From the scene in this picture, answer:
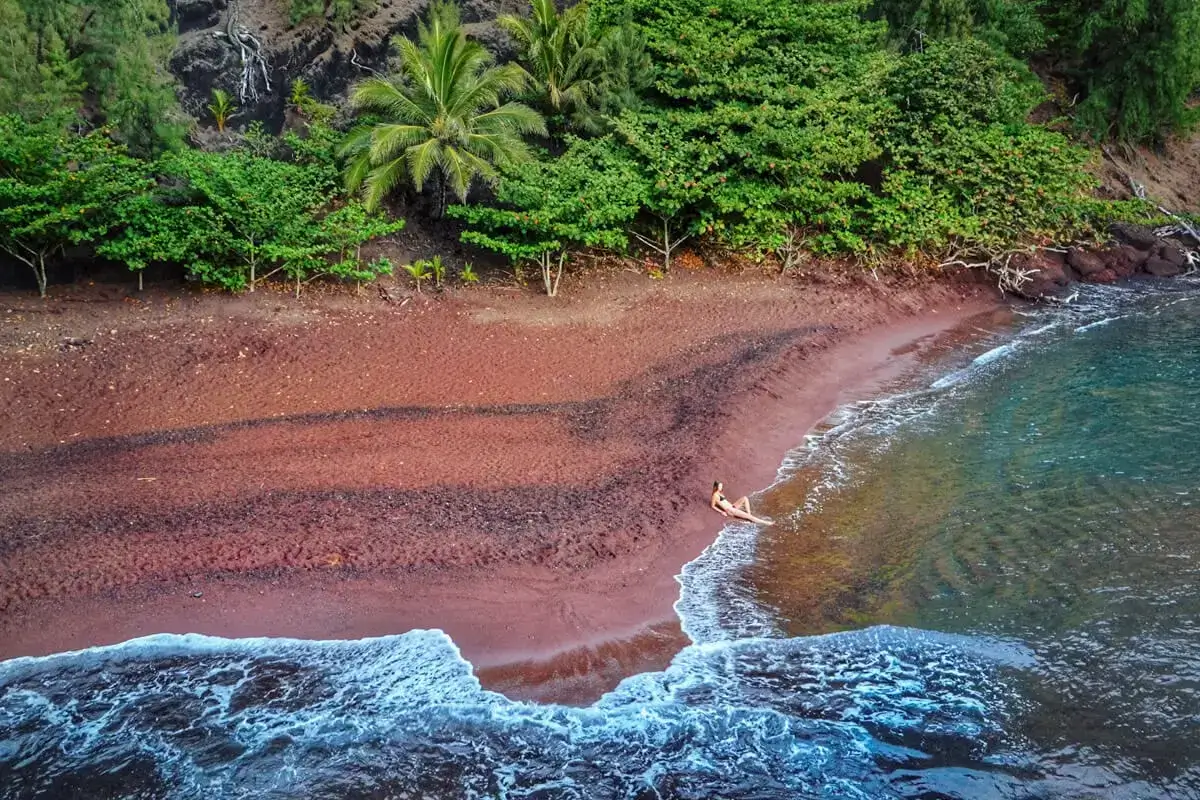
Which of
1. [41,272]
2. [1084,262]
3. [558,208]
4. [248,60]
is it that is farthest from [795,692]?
[248,60]

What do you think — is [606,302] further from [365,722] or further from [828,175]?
[365,722]

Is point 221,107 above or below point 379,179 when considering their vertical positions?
above

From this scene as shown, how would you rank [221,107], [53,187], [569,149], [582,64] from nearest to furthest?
1. [53,187]
2. [569,149]
3. [582,64]
4. [221,107]

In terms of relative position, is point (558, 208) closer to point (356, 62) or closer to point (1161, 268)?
point (356, 62)

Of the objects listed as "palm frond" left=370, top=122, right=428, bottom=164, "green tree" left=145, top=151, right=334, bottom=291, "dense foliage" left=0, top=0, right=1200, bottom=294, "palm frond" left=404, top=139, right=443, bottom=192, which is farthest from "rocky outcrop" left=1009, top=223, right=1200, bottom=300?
"green tree" left=145, top=151, right=334, bottom=291

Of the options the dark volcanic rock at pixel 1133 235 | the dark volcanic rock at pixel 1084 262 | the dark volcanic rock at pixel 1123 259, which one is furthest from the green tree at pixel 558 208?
the dark volcanic rock at pixel 1133 235

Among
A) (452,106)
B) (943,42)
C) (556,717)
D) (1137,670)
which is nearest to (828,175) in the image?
(943,42)

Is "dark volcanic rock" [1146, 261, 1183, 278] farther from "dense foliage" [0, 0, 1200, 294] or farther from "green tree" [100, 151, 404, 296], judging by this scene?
"green tree" [100, 151, 404, 296]
